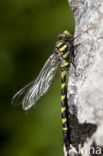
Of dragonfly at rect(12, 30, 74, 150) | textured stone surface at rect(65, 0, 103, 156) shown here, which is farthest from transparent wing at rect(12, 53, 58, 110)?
textured stone surface at rect(65, 0, 103, 156)

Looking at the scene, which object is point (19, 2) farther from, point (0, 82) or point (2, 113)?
point (2, 113)

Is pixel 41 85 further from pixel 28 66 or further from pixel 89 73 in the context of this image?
pixel 28 66

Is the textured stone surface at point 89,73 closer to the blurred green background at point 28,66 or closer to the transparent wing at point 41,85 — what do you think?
the transparent wing at point 41,85

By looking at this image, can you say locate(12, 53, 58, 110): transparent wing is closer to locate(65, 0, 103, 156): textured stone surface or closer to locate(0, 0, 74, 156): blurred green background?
locate(65, 0, 103, 156): textured stone surface

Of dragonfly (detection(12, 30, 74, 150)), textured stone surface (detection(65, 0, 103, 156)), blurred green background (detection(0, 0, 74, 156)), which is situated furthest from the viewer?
blurred green background (detection(0, 0, 74, 156))

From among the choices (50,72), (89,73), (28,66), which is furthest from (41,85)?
(28,66)

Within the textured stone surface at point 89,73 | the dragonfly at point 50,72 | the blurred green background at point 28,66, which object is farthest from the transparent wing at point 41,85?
the blurred green background at point 28,66
